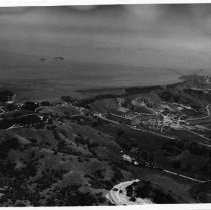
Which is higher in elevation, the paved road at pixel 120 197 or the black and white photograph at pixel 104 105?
the black and white photograph at pixel 104 105

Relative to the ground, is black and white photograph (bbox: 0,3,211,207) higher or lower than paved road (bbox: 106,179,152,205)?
higher

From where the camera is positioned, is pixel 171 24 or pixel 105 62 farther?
pixel 105 62

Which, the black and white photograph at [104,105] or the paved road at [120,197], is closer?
the paved road at [120,197]

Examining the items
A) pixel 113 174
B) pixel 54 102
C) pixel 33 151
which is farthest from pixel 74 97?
pixel 113 174

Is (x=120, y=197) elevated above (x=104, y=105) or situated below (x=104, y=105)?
below

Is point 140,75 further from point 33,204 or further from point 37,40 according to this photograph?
point 33,204

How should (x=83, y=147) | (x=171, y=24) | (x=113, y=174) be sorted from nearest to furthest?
(x=113, y=174), (x=171, y=24), (x=83, y=147)

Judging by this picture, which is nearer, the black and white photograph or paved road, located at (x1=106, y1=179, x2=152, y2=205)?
paved road, located at (x1=106, y1=179, x2=152, y2=205)

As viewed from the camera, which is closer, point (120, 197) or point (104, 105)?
point (120, 197)
